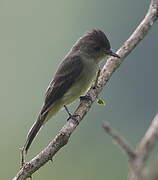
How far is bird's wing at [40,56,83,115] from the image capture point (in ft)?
25.2

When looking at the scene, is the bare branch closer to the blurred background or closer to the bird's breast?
the bird's breast

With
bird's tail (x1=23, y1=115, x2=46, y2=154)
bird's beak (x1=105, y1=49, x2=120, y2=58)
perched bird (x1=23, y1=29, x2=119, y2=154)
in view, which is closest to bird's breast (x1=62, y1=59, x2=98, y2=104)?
perched bird (x1=23, y1=29, x2=119, y2=154)

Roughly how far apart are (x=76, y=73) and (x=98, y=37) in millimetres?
371

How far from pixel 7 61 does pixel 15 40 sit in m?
4.71

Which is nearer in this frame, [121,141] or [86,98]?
[121,141]

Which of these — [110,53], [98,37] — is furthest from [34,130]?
[98,37]

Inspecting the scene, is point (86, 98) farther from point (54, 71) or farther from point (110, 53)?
point (54, 71)

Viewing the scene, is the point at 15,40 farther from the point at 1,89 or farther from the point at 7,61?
the point at 1,89

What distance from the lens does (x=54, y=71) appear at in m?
33.4

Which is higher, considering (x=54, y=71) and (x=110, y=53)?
(x=54, y=71)

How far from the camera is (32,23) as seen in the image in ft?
155

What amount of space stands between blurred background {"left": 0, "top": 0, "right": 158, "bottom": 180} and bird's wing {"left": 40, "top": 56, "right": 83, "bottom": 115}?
954 cm

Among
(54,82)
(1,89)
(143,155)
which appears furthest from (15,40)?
(143,155)

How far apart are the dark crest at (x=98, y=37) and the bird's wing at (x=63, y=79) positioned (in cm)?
25
